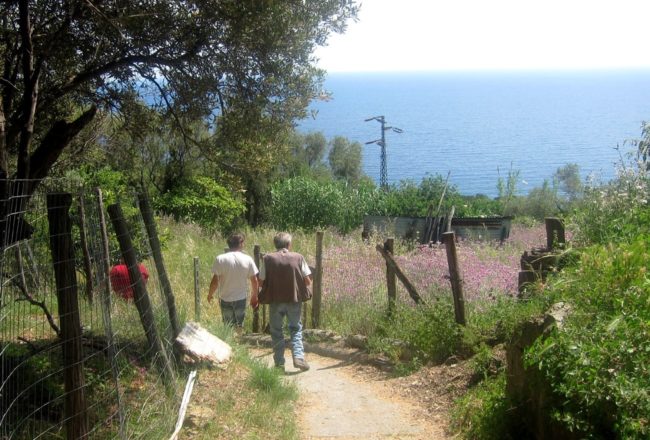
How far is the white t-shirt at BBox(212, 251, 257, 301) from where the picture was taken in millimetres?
9258

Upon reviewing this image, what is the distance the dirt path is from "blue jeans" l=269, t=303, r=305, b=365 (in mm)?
270

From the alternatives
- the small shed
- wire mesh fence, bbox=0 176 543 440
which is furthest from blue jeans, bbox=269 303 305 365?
the small shed

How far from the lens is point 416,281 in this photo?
10.2 metres

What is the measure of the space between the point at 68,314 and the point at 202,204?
23.4 metres

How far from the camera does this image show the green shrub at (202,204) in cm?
2731

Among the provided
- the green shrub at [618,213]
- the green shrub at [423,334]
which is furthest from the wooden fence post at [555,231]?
the green shrub at [423,334]

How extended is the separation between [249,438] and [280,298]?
2.75m

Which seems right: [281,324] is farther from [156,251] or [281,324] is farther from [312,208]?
[312,208]

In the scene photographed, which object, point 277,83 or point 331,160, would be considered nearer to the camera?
point 277,83

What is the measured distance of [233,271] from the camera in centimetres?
927

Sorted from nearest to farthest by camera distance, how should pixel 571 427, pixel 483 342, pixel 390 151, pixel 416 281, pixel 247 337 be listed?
1. pixel 571 427
2. pixel 483 342
3. pixel 416 281
4. pixel 247 337
5. pixel 390 151

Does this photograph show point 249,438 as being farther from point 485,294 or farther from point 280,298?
point 485,294

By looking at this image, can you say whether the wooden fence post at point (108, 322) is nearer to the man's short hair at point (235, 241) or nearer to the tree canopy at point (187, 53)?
the tree canopy at point (187, 53)

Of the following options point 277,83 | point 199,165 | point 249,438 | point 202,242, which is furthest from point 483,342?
point 199,165
